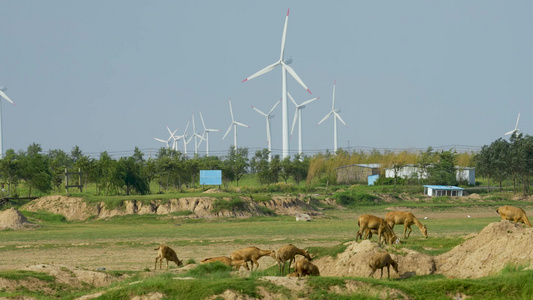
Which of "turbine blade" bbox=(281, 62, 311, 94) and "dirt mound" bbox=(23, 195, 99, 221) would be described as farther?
"turbine blade" bbox=(281, 62, 311, 94)

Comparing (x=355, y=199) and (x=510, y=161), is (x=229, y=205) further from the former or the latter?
(x=510, y=161)

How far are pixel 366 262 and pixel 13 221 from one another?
36.0 metres

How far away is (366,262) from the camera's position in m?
23.3

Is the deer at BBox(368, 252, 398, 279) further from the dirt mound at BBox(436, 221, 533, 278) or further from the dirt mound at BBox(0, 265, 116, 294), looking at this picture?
the dirt mound at BBox(0, 265, 116, 294)

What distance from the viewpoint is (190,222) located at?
59000mm

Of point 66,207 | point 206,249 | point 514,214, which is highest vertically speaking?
point 514,214

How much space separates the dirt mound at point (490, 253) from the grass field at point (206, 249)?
880mm

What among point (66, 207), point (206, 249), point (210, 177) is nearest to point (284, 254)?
point (206, 249)

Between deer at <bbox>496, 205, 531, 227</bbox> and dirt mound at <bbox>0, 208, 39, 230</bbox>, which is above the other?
deer at <bbox>496, 205, 531, 227</bbox>

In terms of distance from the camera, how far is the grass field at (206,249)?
17562 millimetres

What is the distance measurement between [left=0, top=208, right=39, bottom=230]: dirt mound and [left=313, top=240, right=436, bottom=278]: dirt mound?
3319 centimetres

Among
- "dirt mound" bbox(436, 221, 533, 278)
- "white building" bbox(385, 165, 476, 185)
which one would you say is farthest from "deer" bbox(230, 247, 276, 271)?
"white building" bbox(385, 165, 476, 185)

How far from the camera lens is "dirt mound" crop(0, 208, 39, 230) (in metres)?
51.9

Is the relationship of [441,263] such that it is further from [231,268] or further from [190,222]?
[190,222]
